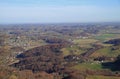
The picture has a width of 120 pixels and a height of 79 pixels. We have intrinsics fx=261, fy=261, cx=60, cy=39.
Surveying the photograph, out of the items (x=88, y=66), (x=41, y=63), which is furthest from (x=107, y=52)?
(x=41, y=63)

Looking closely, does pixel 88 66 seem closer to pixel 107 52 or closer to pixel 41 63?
pixel 41 63

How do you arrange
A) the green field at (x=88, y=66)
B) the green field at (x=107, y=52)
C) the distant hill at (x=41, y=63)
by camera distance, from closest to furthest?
the green field at (x=88, y=66) < the distant hill at (x=41, y=63) < the green field at (x=107, y=52)

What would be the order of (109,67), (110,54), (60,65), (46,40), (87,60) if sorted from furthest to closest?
(46,40), (110,54), (87,60), (60,65), (109,67)

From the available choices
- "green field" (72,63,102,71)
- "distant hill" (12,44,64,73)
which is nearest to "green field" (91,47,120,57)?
"distant hill" (12,44,64,73)

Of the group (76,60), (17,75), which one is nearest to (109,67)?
(76,60)

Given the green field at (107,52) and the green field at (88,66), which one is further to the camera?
the green field at (107,52)

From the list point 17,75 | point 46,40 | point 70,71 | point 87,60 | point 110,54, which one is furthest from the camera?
point 46,40

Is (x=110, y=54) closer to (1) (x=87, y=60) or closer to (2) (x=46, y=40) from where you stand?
(1) (x=87, y=60)

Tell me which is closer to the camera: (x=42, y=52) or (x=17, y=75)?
(x=17, y=75)

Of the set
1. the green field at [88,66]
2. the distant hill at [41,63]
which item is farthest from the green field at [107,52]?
the green field at [88,66]

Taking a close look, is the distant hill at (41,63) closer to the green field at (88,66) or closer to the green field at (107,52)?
the green field at (88,66)

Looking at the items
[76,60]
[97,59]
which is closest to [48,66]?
[76,60]
